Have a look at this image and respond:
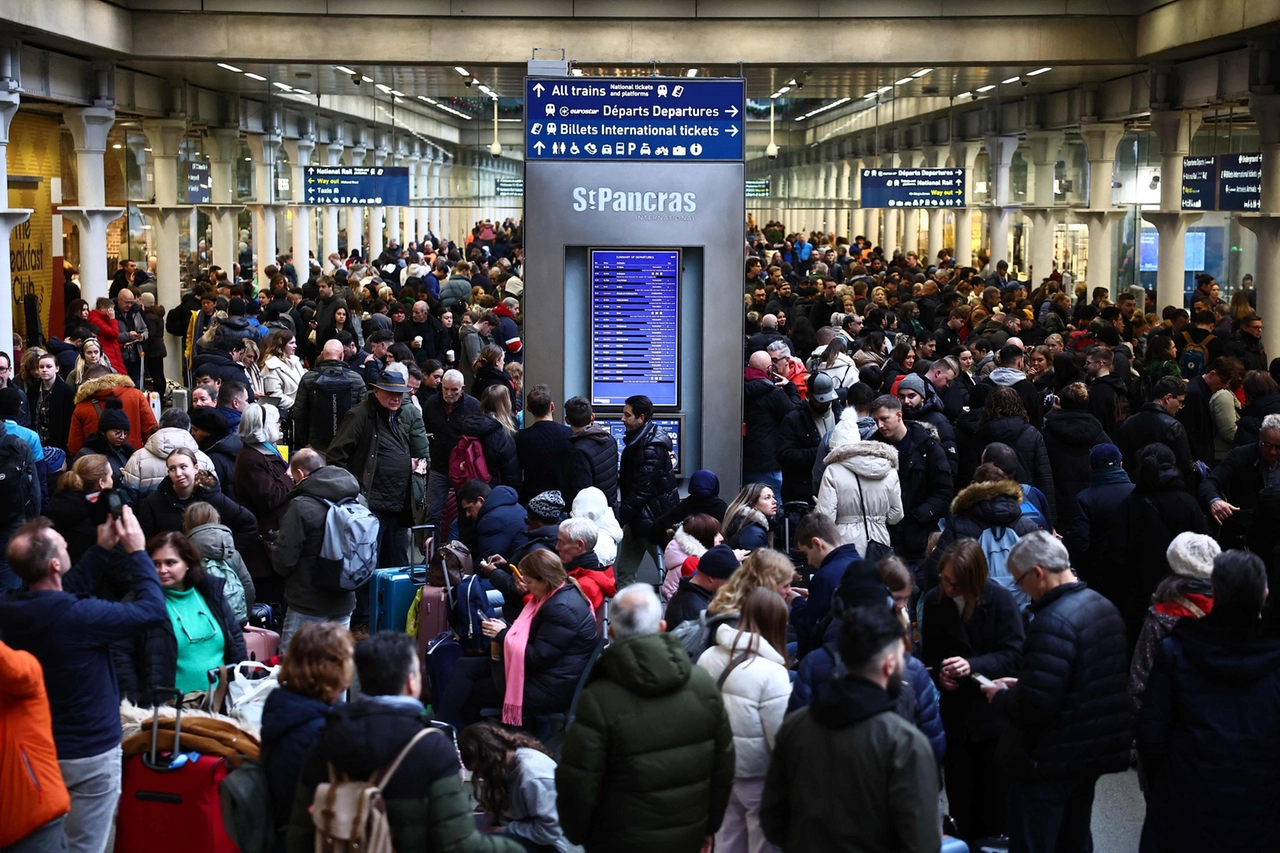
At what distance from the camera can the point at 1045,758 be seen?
557 cm

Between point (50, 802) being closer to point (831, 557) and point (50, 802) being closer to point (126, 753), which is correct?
point (126, 753)

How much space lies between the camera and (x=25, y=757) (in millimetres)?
5141

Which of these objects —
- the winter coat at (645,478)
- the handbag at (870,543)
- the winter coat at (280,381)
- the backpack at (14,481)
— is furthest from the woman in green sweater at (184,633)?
the winter coat at (280,381)

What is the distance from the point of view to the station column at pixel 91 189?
19828mm

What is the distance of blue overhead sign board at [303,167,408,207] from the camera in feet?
81.0

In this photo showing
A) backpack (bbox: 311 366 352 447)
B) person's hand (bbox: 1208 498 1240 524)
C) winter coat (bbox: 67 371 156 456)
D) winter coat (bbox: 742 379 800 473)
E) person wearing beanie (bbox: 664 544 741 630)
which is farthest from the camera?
winter coat (bbox: 742 379 800 473)

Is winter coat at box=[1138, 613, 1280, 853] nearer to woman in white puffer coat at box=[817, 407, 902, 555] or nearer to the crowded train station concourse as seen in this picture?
the crowded train station concourse

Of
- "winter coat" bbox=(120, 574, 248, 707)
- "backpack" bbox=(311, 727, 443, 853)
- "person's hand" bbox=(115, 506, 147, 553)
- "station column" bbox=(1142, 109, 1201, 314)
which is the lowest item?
"winter coat" bbox=(120, 574, 248, 707)

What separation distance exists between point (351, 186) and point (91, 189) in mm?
5424

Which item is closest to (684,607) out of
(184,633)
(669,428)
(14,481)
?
(184,633)

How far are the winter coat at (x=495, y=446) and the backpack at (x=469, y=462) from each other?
0.03 m

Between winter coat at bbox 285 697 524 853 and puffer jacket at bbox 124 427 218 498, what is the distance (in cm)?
493

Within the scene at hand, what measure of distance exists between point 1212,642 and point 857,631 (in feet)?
5.38

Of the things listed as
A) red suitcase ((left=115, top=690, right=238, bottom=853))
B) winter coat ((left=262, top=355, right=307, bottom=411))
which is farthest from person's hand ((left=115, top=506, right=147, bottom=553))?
winter coat ((left=262, top=355, right=307, bottom=411))
